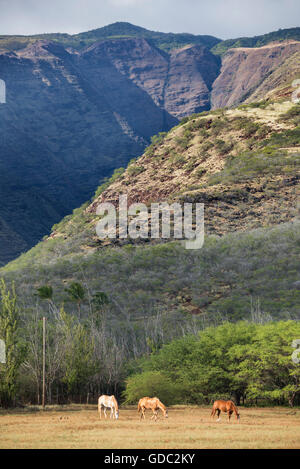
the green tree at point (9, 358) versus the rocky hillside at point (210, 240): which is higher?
the rocky hillside at point (210, 240)

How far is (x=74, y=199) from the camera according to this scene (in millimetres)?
155500

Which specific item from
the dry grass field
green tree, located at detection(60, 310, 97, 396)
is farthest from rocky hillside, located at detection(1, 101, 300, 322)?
the dry grass field

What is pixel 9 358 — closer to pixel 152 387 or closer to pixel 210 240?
pixel 152 387

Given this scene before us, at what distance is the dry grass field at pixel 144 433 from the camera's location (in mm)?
12898

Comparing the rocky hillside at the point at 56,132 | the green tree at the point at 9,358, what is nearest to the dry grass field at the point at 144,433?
the green tree at the point at 9,358

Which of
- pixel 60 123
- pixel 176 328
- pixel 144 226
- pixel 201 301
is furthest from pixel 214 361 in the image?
pixel 60 123

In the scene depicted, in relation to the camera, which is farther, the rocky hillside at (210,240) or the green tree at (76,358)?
the rocky hillside at (210,240)

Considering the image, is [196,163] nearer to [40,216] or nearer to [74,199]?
[40,216]

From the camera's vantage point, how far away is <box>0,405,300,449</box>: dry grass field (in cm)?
1290

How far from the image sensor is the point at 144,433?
1423cm

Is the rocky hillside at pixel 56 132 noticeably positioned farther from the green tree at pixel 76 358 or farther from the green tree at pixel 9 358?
the green tree at pixel 9 358

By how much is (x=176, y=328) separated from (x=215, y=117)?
187ft

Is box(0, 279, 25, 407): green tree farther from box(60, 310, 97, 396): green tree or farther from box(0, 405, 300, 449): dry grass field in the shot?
box(60, 310, 97, 396): green tree

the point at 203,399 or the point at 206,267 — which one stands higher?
the point at 206,267
